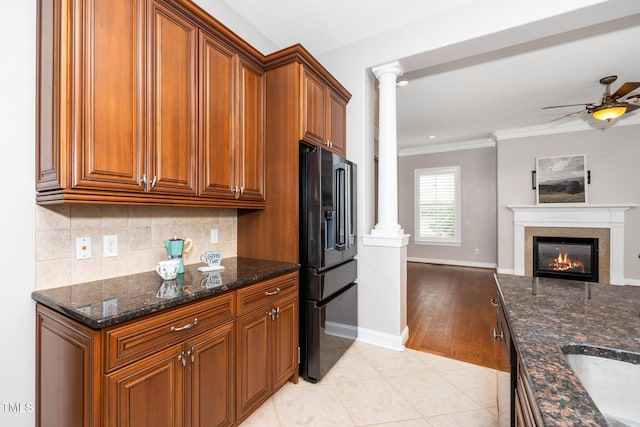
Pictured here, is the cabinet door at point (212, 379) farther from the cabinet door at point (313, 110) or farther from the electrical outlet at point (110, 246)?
the cabinet door at point (313, 110)

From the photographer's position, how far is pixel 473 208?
652cm

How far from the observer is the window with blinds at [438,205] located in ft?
22.0

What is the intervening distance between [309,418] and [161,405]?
3.05 feet

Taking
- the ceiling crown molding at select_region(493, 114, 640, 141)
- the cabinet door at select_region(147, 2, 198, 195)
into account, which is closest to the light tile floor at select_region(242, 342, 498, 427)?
the cabinet door at select_region(147, 2, 198, 195)

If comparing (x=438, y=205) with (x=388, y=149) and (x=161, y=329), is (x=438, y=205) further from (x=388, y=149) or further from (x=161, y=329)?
(x=161, y=329)

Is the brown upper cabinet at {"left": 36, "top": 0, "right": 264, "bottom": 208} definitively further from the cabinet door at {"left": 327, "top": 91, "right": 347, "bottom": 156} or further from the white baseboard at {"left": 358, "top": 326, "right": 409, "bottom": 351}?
the white baseboard at {"left": 358, "top": 326, "right": 409, "bottom": 351}


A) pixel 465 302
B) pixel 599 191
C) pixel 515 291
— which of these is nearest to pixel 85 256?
pixel 515 291

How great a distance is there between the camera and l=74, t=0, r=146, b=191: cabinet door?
1.23 m

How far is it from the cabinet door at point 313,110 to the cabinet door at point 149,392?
5.33 feet

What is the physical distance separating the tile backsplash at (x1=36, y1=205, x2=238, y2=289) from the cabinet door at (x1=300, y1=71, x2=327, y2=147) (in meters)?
1.01

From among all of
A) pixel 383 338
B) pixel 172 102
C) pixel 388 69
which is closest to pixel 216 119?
pixel 172 102

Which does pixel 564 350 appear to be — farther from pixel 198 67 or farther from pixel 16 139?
pixel 16 139

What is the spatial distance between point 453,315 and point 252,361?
2783 mm

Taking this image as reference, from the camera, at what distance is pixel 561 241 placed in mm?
5254
